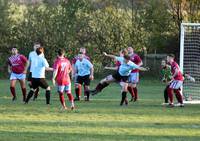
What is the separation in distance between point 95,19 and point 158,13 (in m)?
5.06

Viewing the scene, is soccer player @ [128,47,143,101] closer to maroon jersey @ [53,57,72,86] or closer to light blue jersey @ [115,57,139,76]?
light blue jersey @ [115,57,139,76]

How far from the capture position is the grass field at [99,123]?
12094 mm

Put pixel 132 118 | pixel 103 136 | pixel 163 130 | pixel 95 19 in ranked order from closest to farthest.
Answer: pixel 103 136 < pixel 163 130 < pixel 132 118 < pixel 95 19

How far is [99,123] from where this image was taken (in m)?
14.2

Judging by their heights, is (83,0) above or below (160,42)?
above

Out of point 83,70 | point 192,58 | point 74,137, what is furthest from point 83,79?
point 74,137

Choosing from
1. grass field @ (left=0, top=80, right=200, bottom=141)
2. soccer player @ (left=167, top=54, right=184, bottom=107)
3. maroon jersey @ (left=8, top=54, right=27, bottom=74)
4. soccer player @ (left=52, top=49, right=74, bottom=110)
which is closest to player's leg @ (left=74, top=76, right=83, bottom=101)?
maroon jersey @ (left=8, top=54, right=27, bottom=74)

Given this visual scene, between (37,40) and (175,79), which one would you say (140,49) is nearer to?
(37,40)

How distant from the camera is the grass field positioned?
39.7 feet

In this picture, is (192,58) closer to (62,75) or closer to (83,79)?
(83,79)

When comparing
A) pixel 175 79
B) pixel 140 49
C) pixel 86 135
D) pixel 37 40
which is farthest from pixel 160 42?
pixel 86 135

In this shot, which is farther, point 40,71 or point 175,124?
point 40,71

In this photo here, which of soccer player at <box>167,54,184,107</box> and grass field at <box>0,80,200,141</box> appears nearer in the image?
grass field at <box>0,80,200,141</box>

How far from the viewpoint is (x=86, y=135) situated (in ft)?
40.1
